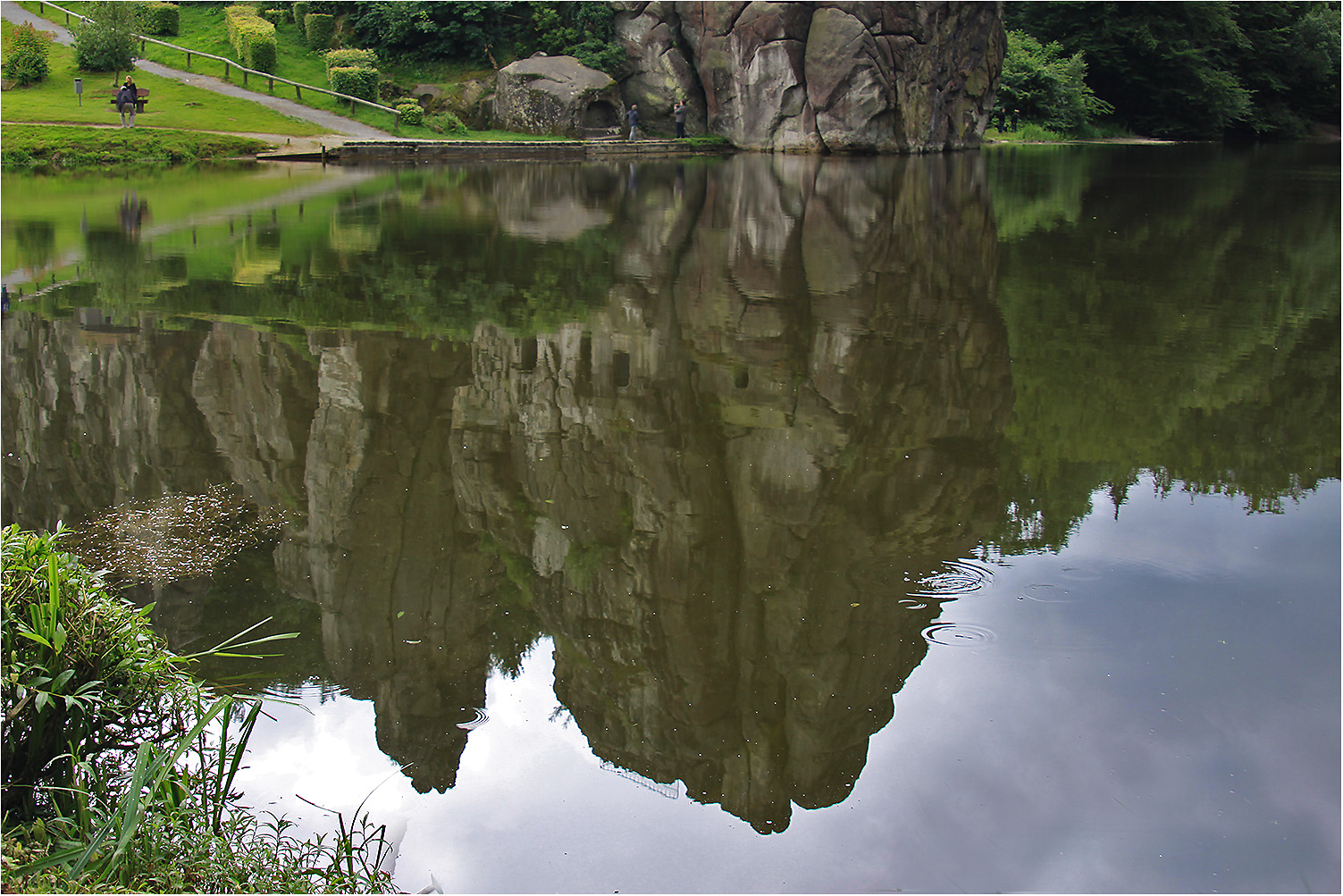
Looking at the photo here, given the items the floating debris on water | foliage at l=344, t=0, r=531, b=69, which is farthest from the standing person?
the floating debris on water

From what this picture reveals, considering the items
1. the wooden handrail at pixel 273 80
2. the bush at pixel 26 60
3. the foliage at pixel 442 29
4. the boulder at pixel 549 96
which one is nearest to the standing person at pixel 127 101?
the wooden handrail at pixel 273 80

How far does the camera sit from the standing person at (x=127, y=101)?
29953 mm

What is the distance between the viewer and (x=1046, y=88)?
50500 millimetres

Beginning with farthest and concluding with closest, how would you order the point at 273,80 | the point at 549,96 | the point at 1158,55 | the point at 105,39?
the point at 1158,55, the point at 273,80, the point at 549,96, the point at 105,39

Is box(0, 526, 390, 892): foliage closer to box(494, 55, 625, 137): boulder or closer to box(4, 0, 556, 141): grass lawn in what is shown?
box(4, 0, 556, 141): grass lawn

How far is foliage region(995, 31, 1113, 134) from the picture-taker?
49.8 m

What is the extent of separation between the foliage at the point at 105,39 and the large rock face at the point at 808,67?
634 inches

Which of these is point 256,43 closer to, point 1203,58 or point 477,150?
point 477,150

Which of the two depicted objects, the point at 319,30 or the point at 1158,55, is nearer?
the point at 319,30

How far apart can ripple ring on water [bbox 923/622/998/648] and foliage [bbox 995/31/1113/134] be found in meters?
48.9

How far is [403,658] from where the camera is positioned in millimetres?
4250

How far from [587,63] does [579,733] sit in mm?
37528

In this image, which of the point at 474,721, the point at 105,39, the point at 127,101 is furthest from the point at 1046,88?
the point at 474,721

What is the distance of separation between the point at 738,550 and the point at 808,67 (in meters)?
34.3
